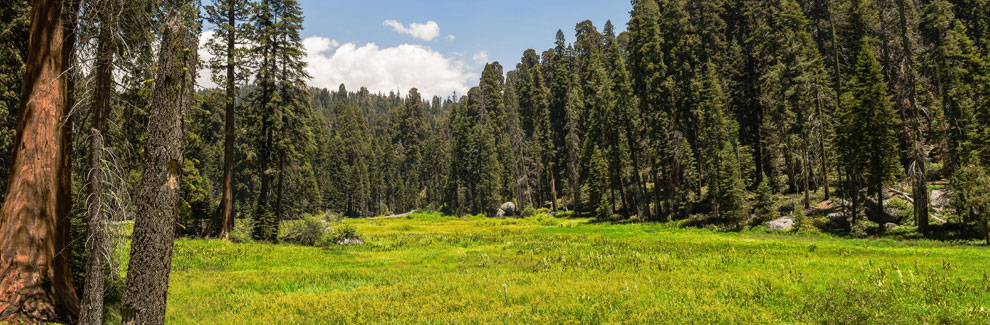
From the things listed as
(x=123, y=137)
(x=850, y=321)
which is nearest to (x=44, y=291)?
(x=123, y=137)

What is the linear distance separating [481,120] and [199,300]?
8470cm

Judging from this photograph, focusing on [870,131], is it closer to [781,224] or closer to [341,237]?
[781,224]

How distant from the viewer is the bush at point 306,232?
87.2 ft

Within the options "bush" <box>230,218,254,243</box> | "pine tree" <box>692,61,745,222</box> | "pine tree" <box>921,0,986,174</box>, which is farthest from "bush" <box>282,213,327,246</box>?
"pine tree" <box>921,0,986,174</box>

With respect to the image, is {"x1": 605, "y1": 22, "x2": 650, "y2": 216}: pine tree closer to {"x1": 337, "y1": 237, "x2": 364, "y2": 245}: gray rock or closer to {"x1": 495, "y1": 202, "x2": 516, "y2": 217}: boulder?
{"x1": 337, "y1": 237, "x2": 364, "y2": 245}: gray rock

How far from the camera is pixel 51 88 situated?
25.1ft

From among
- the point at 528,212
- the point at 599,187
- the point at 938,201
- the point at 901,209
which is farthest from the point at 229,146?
the point at 528,212

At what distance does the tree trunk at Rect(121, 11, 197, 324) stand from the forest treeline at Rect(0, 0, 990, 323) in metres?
0.02

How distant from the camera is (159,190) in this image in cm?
629

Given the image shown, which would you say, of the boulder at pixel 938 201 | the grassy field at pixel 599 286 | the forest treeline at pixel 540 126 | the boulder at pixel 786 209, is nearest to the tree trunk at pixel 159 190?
the forest treeline at pixel 540 126

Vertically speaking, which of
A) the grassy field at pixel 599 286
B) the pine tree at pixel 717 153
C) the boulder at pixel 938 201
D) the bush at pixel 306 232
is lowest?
the grassy field at pixel 599 286

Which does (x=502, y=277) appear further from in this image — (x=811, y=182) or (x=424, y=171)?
(x=424, y=171)

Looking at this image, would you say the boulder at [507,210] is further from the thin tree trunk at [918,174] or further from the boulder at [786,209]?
the thin tree trunk at [918,174]

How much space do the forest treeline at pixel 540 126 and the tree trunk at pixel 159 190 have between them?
0.02 metres
